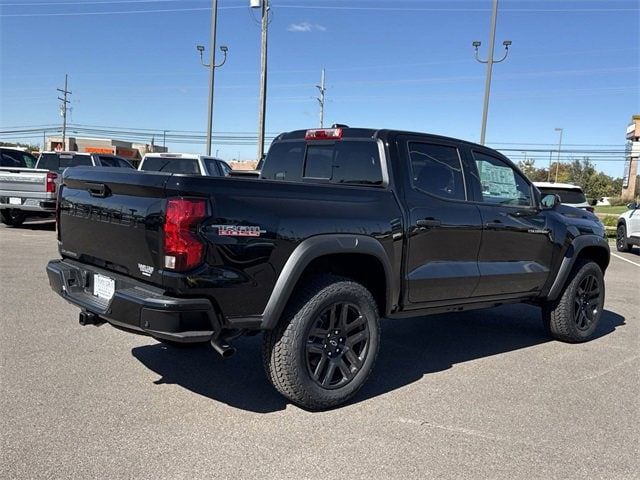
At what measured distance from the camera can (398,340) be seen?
5.84 meters

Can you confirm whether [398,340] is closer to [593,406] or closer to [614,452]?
[593,406]

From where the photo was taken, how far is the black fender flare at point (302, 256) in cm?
359

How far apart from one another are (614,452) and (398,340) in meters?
2.53

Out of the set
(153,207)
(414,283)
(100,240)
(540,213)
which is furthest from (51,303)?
(540,213)

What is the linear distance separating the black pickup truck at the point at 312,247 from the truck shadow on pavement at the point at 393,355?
487 mm

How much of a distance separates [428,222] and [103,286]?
2.37m

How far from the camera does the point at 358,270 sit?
14.0 ft

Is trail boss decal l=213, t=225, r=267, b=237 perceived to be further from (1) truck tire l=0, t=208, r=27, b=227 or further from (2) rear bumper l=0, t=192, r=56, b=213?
(1) truck tire l=0, t=208, r=27, b=227

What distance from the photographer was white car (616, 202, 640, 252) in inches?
603

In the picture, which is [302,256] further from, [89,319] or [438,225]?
[89,319]

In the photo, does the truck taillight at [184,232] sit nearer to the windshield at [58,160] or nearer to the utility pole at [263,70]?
the windshield at [58,160]

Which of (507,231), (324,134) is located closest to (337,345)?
(324,134)

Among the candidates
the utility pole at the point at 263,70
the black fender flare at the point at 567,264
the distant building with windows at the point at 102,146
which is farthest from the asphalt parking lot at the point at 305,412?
the distant building with windows at the point at 102,146

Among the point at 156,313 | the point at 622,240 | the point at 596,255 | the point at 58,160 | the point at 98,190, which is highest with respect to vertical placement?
the point at 58,160
